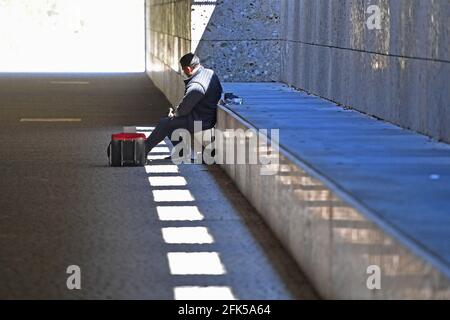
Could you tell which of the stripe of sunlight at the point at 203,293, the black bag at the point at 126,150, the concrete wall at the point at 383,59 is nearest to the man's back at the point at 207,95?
the black bag at the point at 126,150

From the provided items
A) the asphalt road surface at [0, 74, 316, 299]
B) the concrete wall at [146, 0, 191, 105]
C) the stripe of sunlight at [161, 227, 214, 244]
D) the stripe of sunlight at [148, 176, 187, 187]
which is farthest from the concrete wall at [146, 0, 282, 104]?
the stripe of sunlight at [161, 227, 214, 244]

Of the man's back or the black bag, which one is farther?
the man's back

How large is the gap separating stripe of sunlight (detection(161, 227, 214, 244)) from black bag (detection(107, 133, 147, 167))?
495cm

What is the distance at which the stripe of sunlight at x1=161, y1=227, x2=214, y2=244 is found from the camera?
10.3 metres

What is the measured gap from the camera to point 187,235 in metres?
10.6

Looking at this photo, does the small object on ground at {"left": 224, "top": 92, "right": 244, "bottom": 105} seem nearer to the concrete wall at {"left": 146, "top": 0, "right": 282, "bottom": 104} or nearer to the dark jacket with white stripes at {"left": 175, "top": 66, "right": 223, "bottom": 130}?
the dark jacket with white stripes at {"left": 175, "top": 66, "right": 223, "bottom": 130}

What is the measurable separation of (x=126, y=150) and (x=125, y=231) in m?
5.17

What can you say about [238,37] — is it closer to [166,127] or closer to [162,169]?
[166,127]

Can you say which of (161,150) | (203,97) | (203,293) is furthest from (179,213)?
(161,150)

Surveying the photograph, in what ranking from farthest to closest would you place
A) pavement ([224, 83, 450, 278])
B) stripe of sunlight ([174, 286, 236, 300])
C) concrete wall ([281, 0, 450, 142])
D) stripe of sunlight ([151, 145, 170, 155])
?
stripe of sunlight ([151, 145, 170, 155])
concrete wall ([281, 0, 450, 142])
stripe of sunlight ([174, 286, 236, 300])
pavement ([224, 83, 450, 278])

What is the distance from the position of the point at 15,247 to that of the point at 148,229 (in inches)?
51.7

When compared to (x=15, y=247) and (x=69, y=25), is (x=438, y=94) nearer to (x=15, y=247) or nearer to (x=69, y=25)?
(x=15, y=247)

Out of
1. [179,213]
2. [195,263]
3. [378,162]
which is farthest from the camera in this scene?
[179,213]
